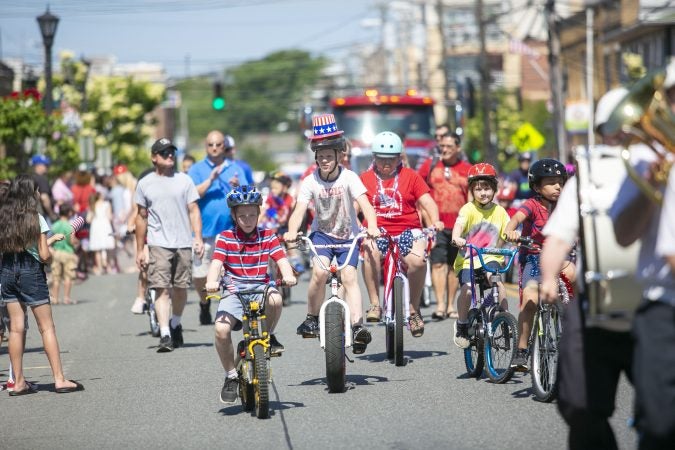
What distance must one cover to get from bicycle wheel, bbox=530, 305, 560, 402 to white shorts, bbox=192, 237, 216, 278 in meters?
5.63

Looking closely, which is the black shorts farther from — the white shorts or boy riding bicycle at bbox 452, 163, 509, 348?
boy riding bicycle at bbox 452, 163, 509, 348

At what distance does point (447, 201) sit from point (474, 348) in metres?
4.97

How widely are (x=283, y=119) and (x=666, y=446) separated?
147 m

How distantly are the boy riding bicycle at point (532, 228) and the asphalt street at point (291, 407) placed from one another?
458 millimetres

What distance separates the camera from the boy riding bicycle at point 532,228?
9.55 metres

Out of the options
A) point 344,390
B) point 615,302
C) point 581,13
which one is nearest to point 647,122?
point 615,302

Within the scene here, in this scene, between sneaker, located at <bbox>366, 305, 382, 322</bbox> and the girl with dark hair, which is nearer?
the girl with dark hair

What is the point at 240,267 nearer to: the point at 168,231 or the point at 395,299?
the point at 395,299

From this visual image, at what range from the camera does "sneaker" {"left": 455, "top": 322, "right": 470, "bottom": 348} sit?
10430 millimetres

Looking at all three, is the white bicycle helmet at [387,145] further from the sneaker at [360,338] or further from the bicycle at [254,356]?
the bicycle at [254,356]

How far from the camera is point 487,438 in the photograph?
26.6 ft

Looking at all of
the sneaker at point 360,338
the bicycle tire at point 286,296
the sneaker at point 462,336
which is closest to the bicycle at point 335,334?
the sneaker at point 360,338

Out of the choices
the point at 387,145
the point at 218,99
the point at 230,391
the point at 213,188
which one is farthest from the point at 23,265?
the point at 218,99

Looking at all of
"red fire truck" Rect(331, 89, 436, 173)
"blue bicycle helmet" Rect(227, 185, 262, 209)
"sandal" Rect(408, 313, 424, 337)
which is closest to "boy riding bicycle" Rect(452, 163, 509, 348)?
"sandal" Rect(408, 313, 424, 337)
